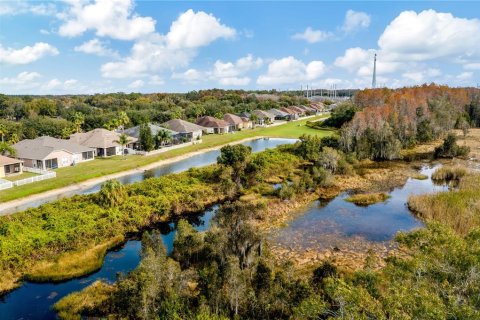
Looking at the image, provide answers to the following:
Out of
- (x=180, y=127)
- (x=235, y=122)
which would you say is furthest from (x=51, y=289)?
(x=235, y=122)

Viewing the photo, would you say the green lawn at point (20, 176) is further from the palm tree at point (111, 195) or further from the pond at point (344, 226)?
the pond at point (344, 226)

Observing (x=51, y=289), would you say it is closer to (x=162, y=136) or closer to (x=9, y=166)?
(x=9, y=166)

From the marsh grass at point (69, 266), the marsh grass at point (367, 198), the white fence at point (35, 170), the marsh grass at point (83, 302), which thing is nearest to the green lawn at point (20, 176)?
the white fence at point (35, 170)

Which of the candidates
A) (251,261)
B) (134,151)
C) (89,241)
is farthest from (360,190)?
(134,151)

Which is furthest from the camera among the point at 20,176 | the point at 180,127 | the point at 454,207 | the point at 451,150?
the point at 180,127

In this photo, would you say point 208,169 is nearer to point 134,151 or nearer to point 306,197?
point 306,197
